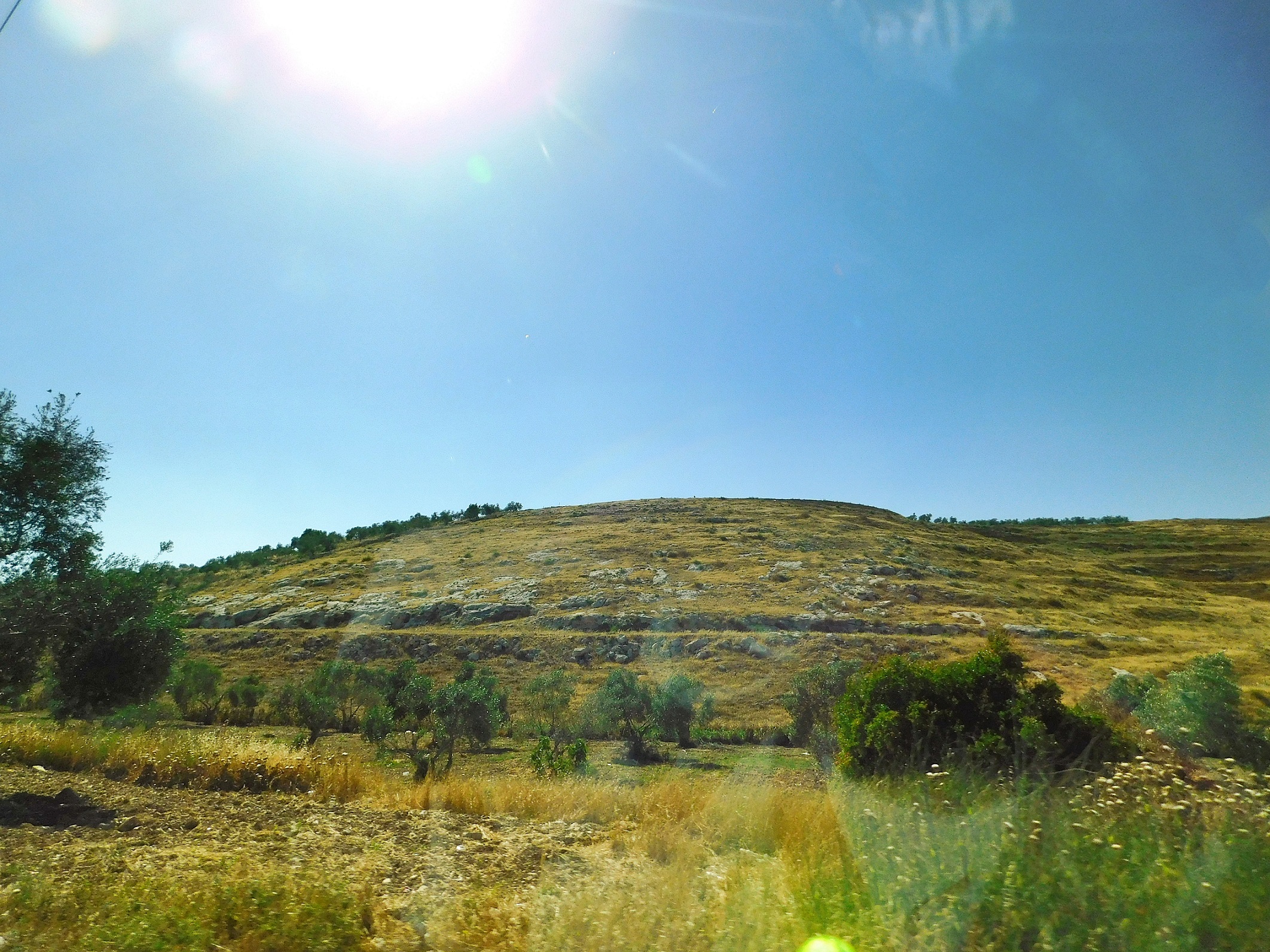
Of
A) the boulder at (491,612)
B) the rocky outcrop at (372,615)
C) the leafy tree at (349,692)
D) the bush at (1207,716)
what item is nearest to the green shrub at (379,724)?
the leafy tree at (349,692)

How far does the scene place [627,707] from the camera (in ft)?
82.6

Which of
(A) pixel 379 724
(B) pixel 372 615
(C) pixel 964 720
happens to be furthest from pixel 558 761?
(B) pixel 372 615

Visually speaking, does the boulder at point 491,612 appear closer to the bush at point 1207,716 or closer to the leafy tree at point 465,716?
the leafy tree at point 465,716

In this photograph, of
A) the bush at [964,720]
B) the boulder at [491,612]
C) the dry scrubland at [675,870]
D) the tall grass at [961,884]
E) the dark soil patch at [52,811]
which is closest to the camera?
the tall grass at [961,884]

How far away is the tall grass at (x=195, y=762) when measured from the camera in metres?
9.89

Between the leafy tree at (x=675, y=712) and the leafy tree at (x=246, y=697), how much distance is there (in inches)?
682

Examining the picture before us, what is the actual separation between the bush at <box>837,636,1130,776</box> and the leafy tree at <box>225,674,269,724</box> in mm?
28031

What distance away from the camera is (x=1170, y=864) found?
3838 millimetres

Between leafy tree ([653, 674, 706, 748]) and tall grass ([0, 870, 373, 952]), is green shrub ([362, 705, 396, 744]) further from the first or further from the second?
tall grass ([0, 870, 373, 952])

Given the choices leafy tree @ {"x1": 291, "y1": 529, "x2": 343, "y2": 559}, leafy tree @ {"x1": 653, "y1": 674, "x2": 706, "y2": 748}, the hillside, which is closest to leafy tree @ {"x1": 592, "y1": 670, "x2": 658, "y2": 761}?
leafy tree @ {"x1": 653, "y1": 674, "x2": 706, "y2": 748}

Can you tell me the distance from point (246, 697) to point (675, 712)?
19119 millimetres

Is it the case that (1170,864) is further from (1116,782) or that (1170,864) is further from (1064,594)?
(1064,594)

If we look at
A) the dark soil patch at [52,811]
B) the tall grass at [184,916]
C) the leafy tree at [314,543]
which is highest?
the leafy tree at [314,543]

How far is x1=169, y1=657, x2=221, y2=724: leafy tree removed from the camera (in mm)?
28328
